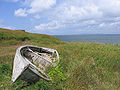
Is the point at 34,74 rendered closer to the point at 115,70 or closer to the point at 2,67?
the point at 2,67

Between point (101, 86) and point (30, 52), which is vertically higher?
point (30, 52)

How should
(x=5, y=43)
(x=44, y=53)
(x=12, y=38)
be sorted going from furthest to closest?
(x=12, y=38) < (x=5, y=43) < (x=44, y=53)

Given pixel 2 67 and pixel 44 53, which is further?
pixel 44 53

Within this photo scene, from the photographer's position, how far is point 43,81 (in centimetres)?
513

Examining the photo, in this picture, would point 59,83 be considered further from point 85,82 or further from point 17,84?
point 17,84

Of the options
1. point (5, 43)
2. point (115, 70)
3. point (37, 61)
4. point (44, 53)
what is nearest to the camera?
point (115, 70)

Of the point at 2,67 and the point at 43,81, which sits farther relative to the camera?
the point at 2,67

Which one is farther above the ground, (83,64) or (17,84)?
(83,64)

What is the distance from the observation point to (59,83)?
16.6 ft

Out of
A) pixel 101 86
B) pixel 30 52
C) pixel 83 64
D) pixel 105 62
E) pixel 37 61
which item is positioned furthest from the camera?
pixel 30 52

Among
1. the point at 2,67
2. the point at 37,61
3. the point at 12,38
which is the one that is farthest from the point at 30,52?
the point at 12,38

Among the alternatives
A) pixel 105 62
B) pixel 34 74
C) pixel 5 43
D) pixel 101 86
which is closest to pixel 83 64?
pixel 101 86

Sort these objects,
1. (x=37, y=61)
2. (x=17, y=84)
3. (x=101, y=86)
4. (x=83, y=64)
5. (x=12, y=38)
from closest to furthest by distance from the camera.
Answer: (x=101, y=86) → (x=17, y=84) → (x=83, y=64) → (x=37, y=61) → (x=12, y=38)

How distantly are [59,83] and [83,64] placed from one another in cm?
166
